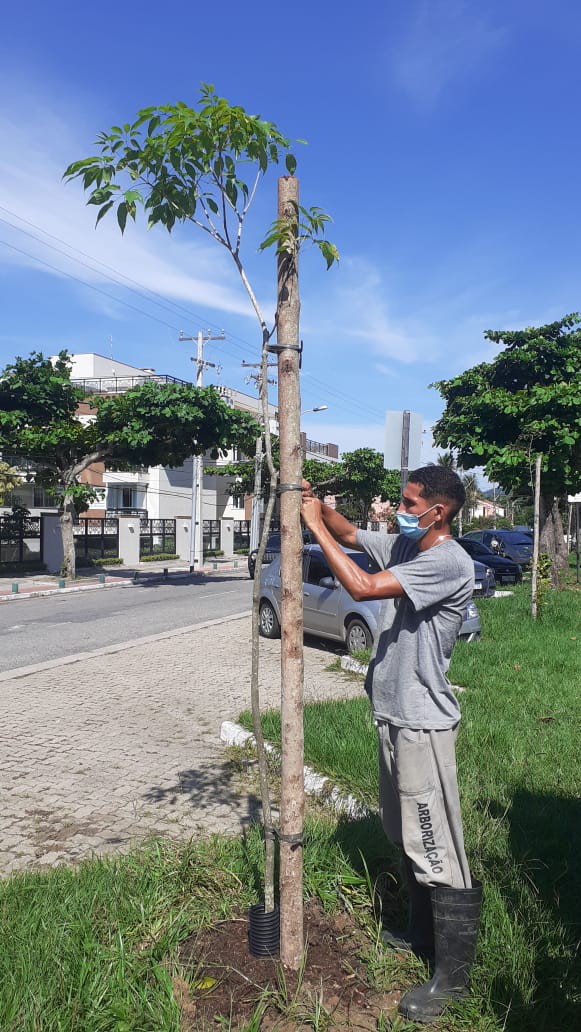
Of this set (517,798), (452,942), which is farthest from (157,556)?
(452,942)

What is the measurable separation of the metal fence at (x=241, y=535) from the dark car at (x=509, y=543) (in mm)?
21028

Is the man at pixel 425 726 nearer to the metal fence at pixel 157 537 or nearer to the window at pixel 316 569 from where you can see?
the window at pixel 316 569

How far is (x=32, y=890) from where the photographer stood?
336cm

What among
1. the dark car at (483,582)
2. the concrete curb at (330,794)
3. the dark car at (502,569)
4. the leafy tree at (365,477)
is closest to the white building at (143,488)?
the leafy tree at (365,477)

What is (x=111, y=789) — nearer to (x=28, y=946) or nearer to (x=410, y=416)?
(x=28, y=946)

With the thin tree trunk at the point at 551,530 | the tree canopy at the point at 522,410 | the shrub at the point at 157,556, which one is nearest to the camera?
the tree canopy at the point at 522,410

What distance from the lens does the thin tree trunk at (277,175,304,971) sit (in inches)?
105

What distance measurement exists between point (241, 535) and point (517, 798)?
45318mm

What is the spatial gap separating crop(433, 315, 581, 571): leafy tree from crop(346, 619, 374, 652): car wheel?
25.6 feet

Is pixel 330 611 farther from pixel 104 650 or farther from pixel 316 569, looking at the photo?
pixel 104 650

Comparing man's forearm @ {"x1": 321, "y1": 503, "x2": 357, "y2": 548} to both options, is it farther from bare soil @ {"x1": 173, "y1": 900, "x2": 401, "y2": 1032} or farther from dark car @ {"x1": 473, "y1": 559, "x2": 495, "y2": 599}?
dark car @ {"x1": 473, "y1": 559, "x2": 495, "y2": 599}

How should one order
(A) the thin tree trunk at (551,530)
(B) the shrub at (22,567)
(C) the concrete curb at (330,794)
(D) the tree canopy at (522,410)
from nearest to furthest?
(C) the concrete curb at (330,794), (D) the tree canopy at (522,410), (A) the thin tree trunk at (551,530), (B) the shrub at (22,567)

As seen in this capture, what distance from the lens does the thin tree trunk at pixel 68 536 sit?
2422cm

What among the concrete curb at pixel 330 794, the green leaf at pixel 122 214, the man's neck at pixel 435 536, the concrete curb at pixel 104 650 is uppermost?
the green leaf at pixel 122 214
